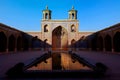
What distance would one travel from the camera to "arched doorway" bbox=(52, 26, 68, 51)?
3419 centimetres

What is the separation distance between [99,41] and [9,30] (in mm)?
16615

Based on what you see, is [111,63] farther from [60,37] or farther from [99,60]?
[60,37]

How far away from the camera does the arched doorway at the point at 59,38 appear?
34188mm

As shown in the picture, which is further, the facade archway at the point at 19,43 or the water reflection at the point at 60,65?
the facade archway at the point at 19,43

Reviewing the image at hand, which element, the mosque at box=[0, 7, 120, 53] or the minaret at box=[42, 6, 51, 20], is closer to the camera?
the mosque at box=[0, 7, 120, 53]

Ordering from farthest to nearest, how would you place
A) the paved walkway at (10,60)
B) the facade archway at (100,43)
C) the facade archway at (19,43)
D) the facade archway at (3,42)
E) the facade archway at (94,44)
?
the facade archway at (94,44)
the facade archway at (100,43)
the facade archway at (19,43)
the facade archway at (3,42)
the paved walkway at (10,60)

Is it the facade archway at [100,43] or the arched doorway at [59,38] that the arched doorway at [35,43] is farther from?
the facade archway at [100,43]

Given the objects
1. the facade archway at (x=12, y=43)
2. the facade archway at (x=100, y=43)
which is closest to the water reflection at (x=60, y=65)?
the facade archway at (x=12, y=43)

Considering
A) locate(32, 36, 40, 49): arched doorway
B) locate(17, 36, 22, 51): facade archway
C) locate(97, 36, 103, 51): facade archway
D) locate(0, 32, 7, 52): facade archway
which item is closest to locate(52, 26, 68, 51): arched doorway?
locate(32, 36, 40, 49): arched doorway

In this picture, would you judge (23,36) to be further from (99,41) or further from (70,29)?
(99,41)

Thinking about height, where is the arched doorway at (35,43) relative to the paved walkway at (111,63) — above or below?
above

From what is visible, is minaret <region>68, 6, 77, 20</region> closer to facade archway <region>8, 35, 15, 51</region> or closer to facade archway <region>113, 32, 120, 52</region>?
facade archway <region>113, 32, 120, 52</region>

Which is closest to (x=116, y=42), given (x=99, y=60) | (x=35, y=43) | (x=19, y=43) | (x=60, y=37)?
(x=99, y=60)

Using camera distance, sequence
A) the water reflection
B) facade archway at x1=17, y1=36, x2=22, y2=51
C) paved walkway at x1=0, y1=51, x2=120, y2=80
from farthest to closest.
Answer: facade archway at x1=17, y1=36, x2=22, y2=51, the water reflection, paved walkway at x1=0, y1=51, x2=120, y2=80
